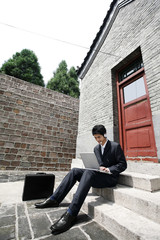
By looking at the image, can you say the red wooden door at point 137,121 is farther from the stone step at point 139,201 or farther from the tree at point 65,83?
the tree at point 65,83

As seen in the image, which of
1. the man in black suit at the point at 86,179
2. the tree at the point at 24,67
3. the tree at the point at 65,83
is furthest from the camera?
the tree at the point at 65,83

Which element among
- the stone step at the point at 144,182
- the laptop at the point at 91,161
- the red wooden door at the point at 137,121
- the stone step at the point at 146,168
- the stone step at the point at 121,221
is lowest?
the stone step at the point at 121,221

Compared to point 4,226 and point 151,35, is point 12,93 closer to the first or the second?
point 4,226

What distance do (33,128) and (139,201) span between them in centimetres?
522

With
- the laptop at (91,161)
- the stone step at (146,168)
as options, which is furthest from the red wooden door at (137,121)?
the laptop at (91,161)

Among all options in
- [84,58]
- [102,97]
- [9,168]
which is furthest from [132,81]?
[9,168]

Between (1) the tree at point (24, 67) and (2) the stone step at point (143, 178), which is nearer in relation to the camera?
(2) the stone step at point (143, 178)

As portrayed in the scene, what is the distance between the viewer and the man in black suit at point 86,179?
60.4 inches

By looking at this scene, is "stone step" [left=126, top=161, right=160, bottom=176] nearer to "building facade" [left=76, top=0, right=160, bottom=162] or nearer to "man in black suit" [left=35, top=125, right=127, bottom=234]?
"building facade" [left=76, top=0, right=160, bottom=162]

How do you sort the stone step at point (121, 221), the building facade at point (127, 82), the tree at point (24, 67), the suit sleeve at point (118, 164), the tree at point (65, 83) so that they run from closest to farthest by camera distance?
the stone step at point (121, 221) < the suit sleeve at point (118, 164) < the building facade at point (127, 82) < the tree at point (24, 67) < the tree at point (65, 83)

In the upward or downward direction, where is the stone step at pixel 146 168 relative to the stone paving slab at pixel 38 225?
upward

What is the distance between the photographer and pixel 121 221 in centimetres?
136

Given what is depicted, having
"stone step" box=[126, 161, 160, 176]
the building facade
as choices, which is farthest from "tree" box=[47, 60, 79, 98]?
"stone step" box=[126, 161, 160, 176]

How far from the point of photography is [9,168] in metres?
4.87
